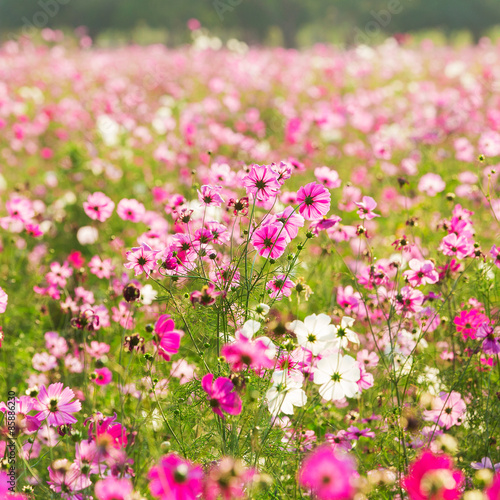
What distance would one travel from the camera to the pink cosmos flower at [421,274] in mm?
1372

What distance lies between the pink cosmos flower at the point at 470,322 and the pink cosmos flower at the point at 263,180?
26.0 inches

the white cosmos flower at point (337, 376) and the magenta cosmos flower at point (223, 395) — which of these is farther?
the white cosmos flower at point (337, 376)

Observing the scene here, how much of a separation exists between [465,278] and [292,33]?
53.0 ft

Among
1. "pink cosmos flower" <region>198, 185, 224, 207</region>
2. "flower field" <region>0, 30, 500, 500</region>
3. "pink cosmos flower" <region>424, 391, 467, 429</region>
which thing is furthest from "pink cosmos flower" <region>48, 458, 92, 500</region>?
"pink cosmos flower" <region>424, 391, 467, 429</region>

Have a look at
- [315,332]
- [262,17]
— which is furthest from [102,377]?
[262,17]

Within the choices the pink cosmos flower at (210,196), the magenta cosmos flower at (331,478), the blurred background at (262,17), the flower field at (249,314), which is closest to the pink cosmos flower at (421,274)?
the flower field at (249,314)

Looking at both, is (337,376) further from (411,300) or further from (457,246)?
(457,246)

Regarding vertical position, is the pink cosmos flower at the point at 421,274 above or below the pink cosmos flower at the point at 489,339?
above

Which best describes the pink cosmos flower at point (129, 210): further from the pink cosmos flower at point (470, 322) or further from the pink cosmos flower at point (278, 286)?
the pink cosmos flower at point (470, 322)

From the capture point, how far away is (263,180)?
1191 mm

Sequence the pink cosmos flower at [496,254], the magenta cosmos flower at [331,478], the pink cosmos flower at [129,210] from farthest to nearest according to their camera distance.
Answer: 1. the pink cosmos flower at [129,210]
2. the pink cosmos flower at [496,254]
3. the magenta cosmos flower at [331,478]

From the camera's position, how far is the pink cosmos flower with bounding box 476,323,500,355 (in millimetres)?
1251

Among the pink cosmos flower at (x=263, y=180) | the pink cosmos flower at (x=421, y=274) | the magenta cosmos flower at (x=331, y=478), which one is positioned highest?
the pink cosmos flower at (x=263, y=180)

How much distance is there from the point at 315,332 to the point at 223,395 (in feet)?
1.16
